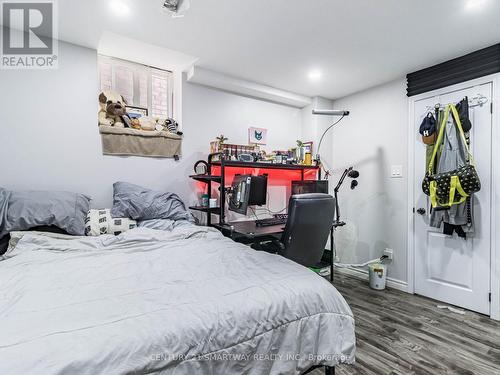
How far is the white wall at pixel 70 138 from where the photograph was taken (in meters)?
2.16

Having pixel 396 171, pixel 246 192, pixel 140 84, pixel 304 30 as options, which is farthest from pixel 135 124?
pixel 396 171

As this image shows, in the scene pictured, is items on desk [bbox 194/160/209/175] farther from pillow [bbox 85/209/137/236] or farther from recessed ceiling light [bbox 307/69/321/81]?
recessed ceiling light [bbox 307/69/321/81]

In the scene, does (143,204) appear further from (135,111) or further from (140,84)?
(140,84)

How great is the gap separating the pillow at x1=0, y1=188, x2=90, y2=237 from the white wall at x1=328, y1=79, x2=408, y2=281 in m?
3.13

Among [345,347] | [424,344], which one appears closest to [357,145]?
[424,344]

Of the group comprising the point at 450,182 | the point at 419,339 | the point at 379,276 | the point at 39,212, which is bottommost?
the point at 419,339

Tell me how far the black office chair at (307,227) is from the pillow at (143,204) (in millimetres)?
1018

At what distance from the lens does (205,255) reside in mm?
1574

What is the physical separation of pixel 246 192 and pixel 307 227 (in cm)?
82

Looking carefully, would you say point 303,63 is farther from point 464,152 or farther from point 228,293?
point 228,293

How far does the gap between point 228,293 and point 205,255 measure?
53 cm

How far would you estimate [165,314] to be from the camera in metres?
0.90

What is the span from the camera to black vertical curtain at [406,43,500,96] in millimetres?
2379

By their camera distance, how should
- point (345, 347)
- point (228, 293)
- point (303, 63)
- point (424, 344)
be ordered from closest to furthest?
point (228, 293), point (345, 347), point (424, 344), point (303, 63)
